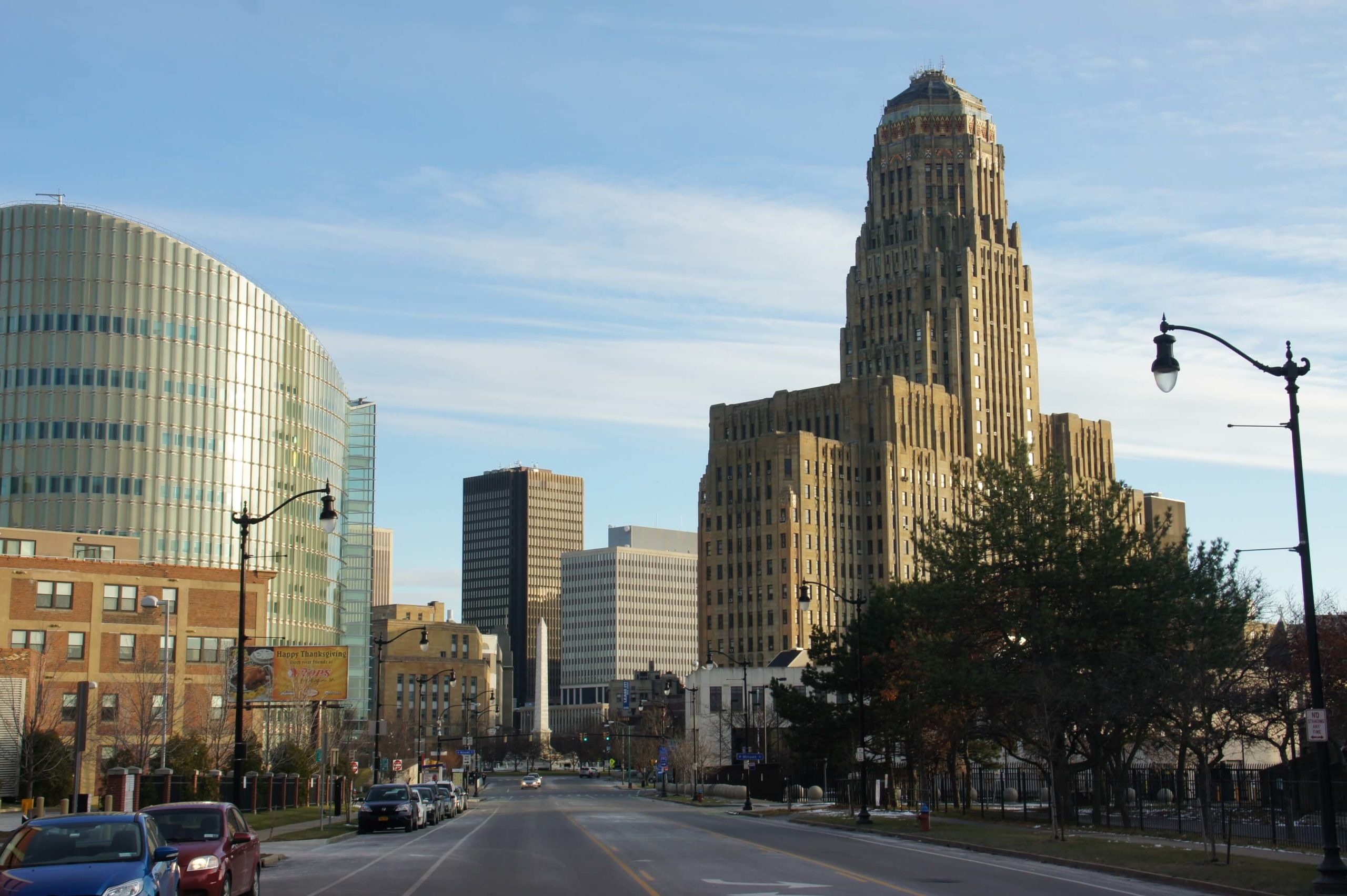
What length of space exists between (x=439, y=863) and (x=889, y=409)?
155293 millimetres

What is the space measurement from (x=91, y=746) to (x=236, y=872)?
60.0 meters

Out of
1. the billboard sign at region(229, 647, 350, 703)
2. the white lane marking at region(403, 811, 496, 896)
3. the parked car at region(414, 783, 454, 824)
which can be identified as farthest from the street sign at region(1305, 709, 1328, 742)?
the billboard sign at region(229, 647, 350, 703)

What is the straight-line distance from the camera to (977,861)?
109 feet

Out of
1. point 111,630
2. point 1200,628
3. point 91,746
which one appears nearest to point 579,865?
point 1200,628

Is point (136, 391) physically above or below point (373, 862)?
above

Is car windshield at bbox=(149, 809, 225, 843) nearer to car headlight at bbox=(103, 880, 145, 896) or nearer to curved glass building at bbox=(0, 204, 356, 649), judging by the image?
car headlight at bbox=(103, 880, 145, 896)

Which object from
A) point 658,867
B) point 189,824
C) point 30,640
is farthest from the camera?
point 30,640

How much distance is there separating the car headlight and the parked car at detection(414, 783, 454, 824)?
39.8 metres

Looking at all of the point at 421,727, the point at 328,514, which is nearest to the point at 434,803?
the point at 328,514

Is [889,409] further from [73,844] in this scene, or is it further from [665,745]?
[73,844]

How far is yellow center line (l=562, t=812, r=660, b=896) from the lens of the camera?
24.5 m

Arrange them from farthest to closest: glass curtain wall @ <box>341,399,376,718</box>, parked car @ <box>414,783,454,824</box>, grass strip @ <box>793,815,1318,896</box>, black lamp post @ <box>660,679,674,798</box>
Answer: glass curtain wall @ <box>341,399,376,718</box>, black lamp post @ <box>660,679,674,798</box>, parked car @ <box>414,783,454,824</box>, grass strip @ <box>793,815,1318,896</box>

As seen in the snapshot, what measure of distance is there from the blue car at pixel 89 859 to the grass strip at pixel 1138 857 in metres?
17.6

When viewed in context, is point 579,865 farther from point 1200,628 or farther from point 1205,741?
point 1200,628
